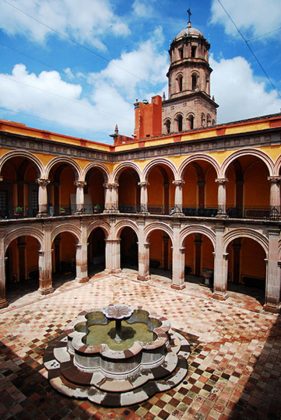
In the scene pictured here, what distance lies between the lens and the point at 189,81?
2275cm

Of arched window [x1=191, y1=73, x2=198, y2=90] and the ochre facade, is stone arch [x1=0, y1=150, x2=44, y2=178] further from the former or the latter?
arched window [x1=191, y1=73, x2=198, y2=90]

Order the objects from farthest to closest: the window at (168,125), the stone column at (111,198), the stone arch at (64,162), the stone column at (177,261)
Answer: the window at (168,125), the stone column at (111,198), the stone column at (177,261), the stone arch at (64,162)

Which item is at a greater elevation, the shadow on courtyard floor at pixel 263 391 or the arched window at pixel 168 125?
the arched window at pixel 168 125

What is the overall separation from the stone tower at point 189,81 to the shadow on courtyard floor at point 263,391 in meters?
18.4

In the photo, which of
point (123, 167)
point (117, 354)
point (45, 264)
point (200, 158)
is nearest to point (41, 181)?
point (45, 264)

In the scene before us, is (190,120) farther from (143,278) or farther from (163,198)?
(143,278)

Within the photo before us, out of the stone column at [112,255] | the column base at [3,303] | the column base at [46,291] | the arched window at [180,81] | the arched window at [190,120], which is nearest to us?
the column base at [3,303]

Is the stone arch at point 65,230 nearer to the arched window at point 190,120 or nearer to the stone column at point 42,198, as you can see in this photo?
the stone column at point 42,198

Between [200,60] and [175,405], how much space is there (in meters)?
24.3

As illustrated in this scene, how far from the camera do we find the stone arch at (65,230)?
15630 mm

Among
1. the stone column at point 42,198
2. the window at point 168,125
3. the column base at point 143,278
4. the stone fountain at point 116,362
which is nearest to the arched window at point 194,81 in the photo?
the window at point 168,125

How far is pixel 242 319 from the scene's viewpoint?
12.2 meters

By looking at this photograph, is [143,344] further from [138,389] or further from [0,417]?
[0,417]

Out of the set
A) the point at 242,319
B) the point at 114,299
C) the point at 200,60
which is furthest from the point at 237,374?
the point at 200,60
